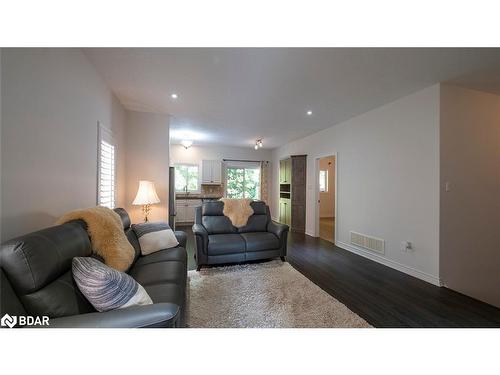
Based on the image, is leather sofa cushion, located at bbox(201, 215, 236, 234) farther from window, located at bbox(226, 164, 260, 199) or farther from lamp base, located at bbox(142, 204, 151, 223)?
window, located at bbox(226, 164, 260, 199)

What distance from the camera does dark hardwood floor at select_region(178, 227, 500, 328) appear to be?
184cm

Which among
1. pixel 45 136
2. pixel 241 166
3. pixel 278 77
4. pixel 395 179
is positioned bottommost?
pixel 395 179

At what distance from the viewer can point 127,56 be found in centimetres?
205

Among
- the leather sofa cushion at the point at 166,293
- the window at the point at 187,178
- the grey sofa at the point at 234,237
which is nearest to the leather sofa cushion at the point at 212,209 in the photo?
the grey sofa at the point at 234,237

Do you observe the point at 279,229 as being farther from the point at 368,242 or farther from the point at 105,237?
the point at 105,237

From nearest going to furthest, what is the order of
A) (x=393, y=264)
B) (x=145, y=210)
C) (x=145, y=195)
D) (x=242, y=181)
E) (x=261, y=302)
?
(x=261, y=302) < (x=393, y=264) < (x=145, y=195) < (x=145, y=210) < (x=242, y=181)

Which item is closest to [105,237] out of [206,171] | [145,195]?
[145,195]

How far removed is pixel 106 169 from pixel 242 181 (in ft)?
16.2

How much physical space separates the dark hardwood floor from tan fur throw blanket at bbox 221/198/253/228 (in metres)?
0.97

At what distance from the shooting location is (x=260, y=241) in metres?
3.10

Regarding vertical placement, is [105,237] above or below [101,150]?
below
